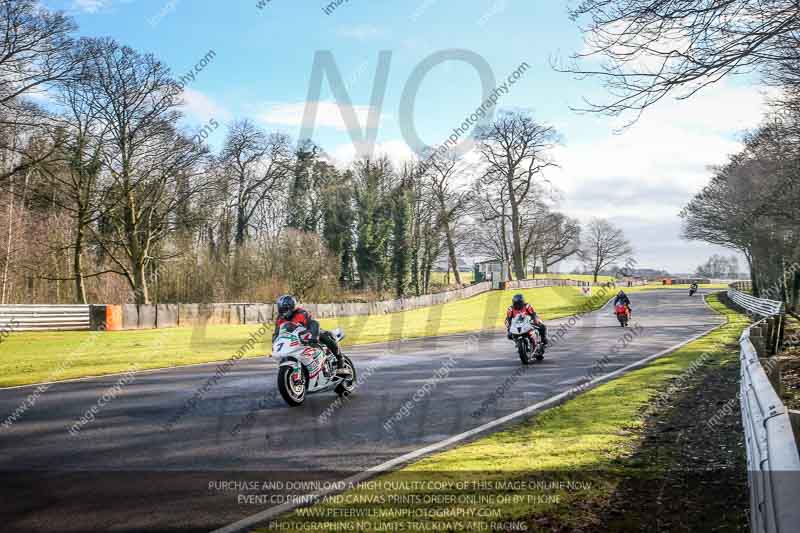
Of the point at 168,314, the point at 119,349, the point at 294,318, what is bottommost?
the point at 119,349

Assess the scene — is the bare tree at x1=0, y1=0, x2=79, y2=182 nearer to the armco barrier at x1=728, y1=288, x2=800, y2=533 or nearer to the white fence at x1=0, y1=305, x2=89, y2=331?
the white fence at x1=0, y1=305, x2=89, y2=331

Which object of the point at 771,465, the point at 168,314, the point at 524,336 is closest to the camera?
the point at 771,465

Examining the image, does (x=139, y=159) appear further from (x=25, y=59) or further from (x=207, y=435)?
(x=207, y=435)

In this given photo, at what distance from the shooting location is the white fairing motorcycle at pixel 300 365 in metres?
10.2

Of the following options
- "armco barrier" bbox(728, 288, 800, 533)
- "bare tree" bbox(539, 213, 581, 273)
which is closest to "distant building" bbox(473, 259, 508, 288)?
"bare tree" bbox(539, 213, 581, 273)

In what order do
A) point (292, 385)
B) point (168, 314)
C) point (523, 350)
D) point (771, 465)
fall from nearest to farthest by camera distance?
point (771, 465) → point (292, 385) → point (523, 350) → point (168, 314)

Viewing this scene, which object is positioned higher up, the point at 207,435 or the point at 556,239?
the point at 556,239

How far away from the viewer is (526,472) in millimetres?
6438

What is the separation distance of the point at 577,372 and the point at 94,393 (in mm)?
9842

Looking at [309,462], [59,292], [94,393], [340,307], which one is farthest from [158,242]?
[309,462]

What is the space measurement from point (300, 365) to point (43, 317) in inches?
896

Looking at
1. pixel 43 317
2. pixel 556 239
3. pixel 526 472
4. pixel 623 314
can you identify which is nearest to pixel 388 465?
pixel 526 472

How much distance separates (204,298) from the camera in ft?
151

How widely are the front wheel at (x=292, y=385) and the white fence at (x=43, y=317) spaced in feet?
70.2
